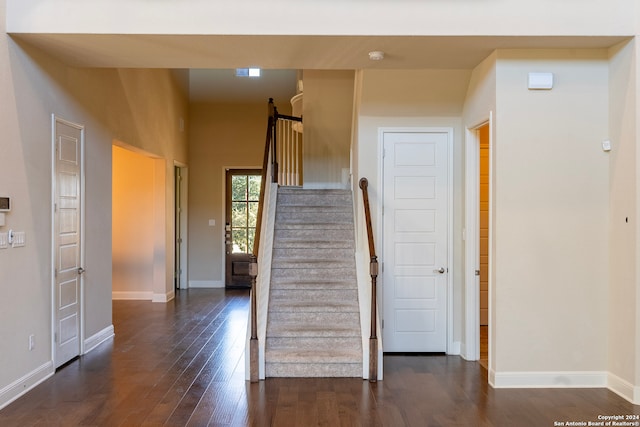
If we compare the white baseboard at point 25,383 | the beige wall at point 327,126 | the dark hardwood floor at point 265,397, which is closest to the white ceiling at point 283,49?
the beige wall at point 327,126

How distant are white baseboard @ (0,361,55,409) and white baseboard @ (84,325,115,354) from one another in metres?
0.70

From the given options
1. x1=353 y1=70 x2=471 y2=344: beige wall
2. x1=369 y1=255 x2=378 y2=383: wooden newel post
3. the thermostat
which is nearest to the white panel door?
x1=353 y1=70 x2=471 y2=344: beige wall

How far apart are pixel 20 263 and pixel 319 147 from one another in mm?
4182

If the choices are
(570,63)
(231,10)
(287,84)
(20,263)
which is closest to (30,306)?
(20,263)

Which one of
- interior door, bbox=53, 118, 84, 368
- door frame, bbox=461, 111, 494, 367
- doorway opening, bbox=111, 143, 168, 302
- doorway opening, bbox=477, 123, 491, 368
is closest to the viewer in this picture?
interior door, bbox=53, 118, 84, 368

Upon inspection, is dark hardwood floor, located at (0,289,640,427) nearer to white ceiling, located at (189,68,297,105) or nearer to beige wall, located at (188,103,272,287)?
beige wall, located at (188,103,272,287)

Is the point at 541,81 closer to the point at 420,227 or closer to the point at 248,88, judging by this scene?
the point at 420,227

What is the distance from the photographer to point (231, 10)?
144 inches

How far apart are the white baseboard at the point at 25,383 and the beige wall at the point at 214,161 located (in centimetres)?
483

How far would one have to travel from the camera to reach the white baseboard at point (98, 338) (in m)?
4.99

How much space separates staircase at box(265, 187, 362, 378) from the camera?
4211 mm

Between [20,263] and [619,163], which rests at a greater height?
[619,163]

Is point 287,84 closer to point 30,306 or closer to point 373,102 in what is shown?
point 373,102

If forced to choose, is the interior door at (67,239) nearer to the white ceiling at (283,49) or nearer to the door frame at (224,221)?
the white ceiling at (283,49)
